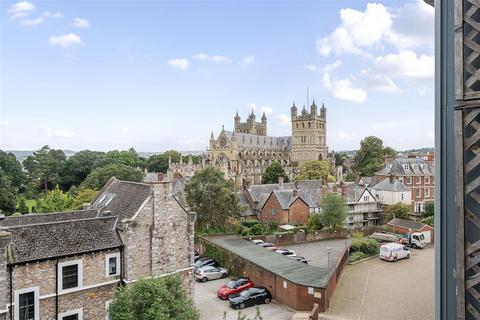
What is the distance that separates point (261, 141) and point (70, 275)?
10108 centimetres

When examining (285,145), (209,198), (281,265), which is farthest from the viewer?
(285,145)

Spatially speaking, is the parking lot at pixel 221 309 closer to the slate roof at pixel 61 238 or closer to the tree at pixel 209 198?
the slate roof at pixel 61 238

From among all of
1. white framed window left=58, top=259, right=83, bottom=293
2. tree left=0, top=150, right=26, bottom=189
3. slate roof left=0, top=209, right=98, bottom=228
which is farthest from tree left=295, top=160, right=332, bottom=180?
white framed window left=58, top=259, right=83, bottom=293

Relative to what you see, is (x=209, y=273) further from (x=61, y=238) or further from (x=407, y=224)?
(x=407, y=224)

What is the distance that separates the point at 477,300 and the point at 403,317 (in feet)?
60.3

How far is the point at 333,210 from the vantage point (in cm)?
3978

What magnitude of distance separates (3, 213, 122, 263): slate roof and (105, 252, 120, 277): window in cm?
48

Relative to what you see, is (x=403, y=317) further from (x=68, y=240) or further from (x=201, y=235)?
(x=201, y=235)

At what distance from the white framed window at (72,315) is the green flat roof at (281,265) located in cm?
1122

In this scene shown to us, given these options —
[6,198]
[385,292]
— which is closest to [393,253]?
[385,292]

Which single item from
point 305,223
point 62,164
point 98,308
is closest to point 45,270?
point 98,308

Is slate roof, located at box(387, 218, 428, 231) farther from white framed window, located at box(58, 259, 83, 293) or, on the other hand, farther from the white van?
white framed window, located at box(58, 259, 83, 293)

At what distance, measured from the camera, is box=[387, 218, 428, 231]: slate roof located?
1491 inches

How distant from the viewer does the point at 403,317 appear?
1902 cm
